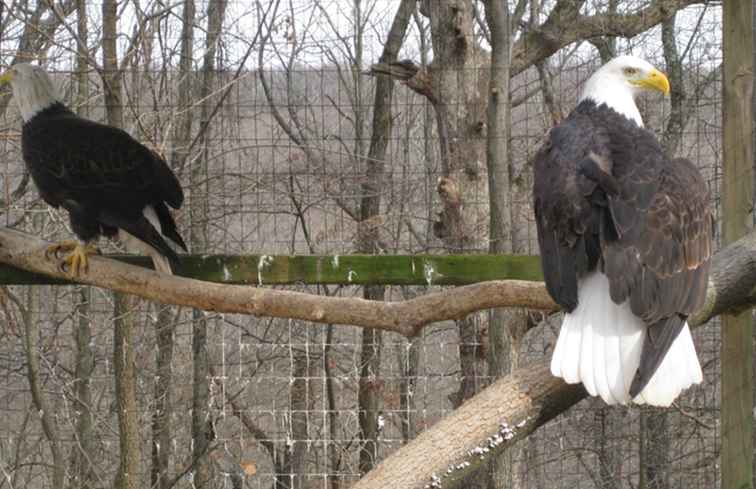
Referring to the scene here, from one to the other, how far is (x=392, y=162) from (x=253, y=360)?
1.05 metres

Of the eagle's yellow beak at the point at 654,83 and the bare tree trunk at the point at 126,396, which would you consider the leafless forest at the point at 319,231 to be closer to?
the bare tree trunk at the point at 126,396

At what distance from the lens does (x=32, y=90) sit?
3.68m

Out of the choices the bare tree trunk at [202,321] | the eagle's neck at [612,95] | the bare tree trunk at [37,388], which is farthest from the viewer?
the bare tree trunk at [37,388]

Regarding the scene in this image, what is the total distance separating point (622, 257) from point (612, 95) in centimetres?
78

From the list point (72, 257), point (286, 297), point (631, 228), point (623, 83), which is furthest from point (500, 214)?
point (631, 228)

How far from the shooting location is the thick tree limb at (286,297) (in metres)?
2.47

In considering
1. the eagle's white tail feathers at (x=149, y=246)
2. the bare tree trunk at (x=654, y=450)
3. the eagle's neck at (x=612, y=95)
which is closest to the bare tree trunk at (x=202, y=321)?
the eagle's white tail feathers at (x=149, y=246)

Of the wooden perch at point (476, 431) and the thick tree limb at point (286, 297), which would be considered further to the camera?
the thick tree limb at point (286, 297)

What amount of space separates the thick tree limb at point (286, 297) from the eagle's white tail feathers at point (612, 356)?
0.32 m

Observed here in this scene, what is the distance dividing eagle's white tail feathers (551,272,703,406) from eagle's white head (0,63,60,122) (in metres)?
2.28

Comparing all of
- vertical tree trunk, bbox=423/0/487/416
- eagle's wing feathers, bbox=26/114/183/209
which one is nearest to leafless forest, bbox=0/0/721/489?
vertical tree trunk, bbox=423/0/487/416

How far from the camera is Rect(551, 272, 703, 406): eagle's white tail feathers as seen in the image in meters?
1.99

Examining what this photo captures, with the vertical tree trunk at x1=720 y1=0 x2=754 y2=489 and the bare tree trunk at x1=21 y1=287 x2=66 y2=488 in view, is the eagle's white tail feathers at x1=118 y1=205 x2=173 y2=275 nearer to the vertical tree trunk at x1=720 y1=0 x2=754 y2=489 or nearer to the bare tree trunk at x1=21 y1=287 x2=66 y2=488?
the vertical tree trunk at x1=720 y1=0 x2=754 y2=489

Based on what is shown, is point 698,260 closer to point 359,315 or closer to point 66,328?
point 359,315
